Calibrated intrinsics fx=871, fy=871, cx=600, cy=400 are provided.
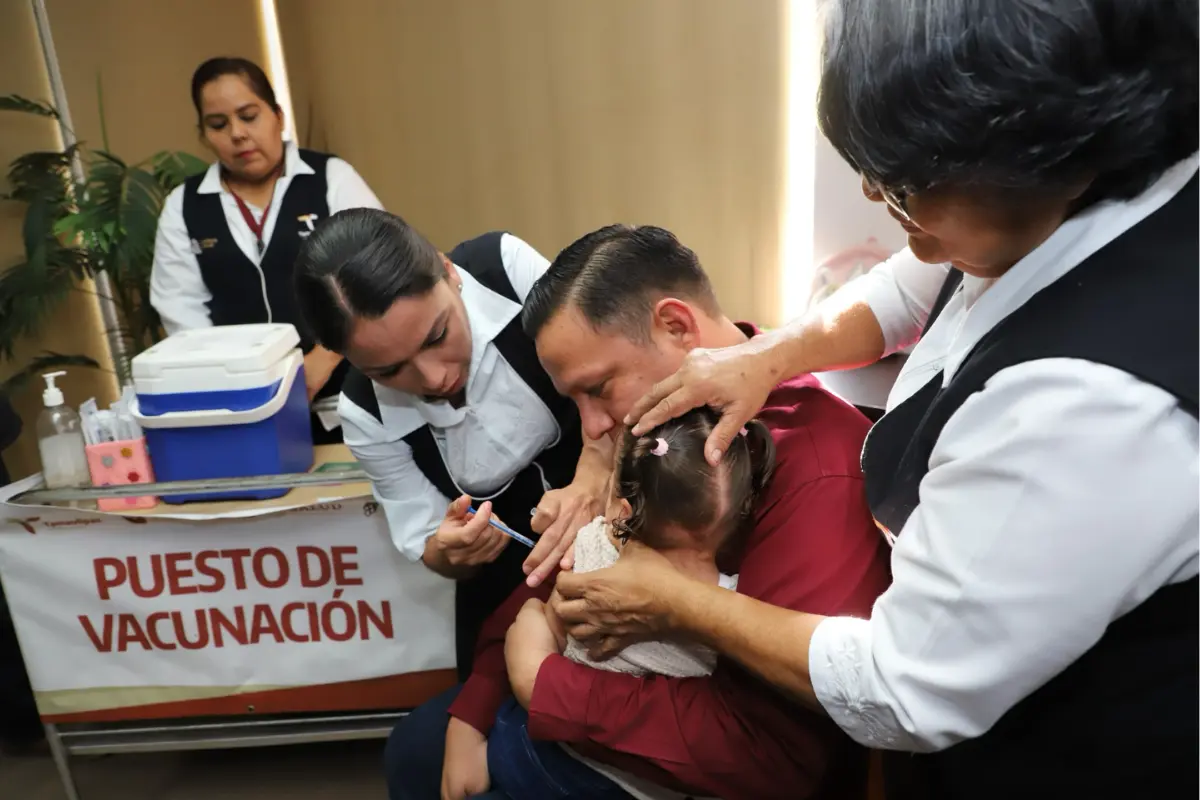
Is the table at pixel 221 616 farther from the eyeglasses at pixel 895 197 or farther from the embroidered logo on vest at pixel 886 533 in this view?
the eyeglasses at pixel 895 197

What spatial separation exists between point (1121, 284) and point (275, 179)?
8.80 ft

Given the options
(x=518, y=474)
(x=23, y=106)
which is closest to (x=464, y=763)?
(x=518, y=474)

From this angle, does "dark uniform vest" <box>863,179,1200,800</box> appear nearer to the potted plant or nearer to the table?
the table

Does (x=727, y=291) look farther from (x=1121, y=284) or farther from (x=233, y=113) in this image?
(x=1121, y=284)

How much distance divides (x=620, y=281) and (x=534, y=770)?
0.75m

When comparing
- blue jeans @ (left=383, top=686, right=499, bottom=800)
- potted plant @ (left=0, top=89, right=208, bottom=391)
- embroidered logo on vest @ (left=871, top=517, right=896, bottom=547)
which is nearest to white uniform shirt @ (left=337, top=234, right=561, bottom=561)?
blue jeans @ (left=383, top=686, right=499, bottom=800)

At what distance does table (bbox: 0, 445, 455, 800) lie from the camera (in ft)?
6.56

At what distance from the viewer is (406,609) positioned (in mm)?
2066

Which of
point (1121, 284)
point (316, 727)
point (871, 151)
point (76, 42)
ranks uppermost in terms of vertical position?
point (76, 42)

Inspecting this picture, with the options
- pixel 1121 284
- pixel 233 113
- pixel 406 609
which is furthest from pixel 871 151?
pixel 233 113

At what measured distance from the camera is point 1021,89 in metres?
0.70

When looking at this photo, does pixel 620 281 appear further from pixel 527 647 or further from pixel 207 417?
pixel 207 417

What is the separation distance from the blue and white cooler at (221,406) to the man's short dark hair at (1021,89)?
1521 millimetres

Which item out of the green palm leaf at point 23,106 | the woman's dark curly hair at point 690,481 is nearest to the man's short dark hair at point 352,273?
the woman's dark curly hair at point 690,481
